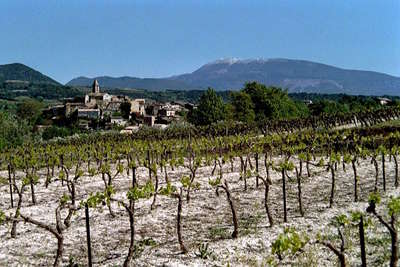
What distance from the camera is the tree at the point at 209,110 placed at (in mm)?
80000

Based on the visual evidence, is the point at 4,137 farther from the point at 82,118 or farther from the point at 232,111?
the point at 82,118

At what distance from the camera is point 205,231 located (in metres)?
13.0

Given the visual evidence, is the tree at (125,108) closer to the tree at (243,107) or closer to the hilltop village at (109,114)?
the hilltop village at (109,114)

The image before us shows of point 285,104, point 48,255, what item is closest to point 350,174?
point 48,255

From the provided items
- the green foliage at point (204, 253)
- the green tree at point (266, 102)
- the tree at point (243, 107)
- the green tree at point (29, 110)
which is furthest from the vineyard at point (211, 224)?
the green tree at point (29, 110)

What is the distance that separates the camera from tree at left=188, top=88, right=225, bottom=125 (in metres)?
80.0

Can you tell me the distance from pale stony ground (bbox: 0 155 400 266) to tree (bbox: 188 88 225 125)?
60.1 meters

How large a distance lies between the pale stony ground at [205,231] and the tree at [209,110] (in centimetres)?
6009

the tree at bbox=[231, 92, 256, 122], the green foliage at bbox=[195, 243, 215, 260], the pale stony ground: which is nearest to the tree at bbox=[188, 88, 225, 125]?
the tree at bbox=[231, 92, 256, 122]

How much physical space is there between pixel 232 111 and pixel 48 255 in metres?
68.8

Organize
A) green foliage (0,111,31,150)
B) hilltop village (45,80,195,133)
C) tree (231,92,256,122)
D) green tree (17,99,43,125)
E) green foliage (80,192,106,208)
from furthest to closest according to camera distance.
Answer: green tree (17,99,43,125), hilltop village (45,80,195,133), tree (231,92,256,122), green foliage (0,111,31,150), green foliage (80,192,106,208)

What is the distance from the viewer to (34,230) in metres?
14.1

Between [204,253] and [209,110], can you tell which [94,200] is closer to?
[204,253]

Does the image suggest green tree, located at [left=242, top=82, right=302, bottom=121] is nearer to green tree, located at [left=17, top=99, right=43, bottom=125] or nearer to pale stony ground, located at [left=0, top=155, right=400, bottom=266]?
pale stony ground, located at [left=0, top=155, right=400, bottom=266]
